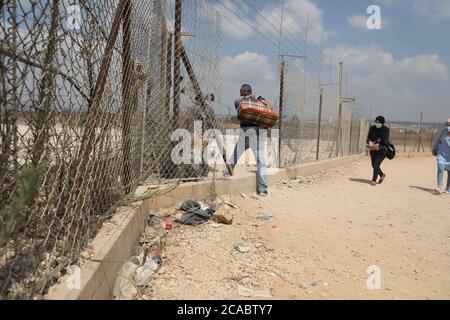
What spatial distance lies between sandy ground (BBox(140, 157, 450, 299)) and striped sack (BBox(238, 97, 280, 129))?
3.95ft

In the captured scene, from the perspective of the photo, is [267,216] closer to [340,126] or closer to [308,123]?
[308,123]

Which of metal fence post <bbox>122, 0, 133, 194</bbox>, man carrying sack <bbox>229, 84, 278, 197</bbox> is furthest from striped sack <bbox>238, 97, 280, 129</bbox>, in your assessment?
metal fence post <bbox>122, 0, 133, 194</bbox>

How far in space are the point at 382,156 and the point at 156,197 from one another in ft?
18.5

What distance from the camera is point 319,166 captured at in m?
9.16

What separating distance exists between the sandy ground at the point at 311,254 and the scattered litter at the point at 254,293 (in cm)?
4

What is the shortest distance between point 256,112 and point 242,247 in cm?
263

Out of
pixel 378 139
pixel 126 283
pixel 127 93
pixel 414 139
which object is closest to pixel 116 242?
pixel 126 283

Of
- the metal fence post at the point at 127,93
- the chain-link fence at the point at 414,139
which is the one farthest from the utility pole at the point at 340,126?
the chain-link fence at the point at 414,139

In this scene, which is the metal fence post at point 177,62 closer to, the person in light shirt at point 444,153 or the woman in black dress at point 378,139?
the woman in black dress at point 378,139

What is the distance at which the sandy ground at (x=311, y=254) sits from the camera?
2484 millimetres

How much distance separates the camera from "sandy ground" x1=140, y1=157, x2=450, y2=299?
2.48 metres

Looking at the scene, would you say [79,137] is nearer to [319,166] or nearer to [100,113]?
[100,113]

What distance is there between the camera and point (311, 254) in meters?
3.10
